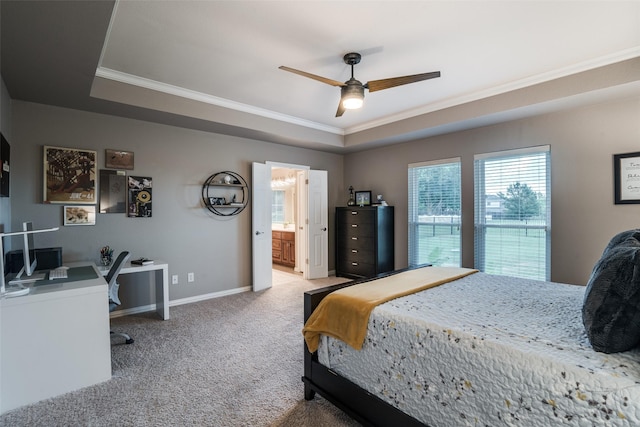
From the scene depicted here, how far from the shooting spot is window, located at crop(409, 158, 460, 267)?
184 inches

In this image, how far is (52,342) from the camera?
2166 millimetres

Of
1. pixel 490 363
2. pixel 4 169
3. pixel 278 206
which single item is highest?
pixel 4 169

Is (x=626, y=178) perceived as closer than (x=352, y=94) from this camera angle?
No

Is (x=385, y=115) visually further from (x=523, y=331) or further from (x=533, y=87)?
(x=523, y=331)

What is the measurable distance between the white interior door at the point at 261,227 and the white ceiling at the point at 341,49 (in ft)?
3.29

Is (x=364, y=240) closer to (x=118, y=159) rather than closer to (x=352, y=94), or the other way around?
(x=352, y=94)

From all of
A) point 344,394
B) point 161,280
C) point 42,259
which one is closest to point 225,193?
point 161,280

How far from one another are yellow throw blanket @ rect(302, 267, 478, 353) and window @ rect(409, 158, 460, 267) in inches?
99.6

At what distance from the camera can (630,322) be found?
117cm

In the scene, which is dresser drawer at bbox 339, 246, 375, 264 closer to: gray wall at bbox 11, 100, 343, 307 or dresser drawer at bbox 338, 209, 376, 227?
dresser drawer at bbox 338, 209, 376, 227

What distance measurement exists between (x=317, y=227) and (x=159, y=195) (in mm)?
2728

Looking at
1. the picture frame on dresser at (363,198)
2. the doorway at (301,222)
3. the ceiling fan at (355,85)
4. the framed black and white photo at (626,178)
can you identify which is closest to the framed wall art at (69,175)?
the doorway at (301,222)

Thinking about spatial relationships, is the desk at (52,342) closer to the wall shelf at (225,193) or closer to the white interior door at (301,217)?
the wall shelf at (225,193)

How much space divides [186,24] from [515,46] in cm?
274
